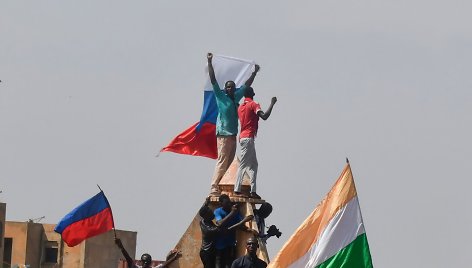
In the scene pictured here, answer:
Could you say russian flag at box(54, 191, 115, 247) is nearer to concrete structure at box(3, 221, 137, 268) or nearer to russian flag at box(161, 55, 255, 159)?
russian flag at box(161, 55, 255, 159)

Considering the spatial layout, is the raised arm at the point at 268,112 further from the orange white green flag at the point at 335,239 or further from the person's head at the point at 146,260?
the orange white green flag at the point at 335,239

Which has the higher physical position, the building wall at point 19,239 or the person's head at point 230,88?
the building wall at point 19,239

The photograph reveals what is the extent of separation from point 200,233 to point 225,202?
1.83 m

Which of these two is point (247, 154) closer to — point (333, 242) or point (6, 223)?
point (333, 242)

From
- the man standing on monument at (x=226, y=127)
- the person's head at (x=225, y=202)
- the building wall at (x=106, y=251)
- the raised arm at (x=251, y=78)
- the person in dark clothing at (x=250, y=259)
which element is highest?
the building wall at (x=106, y=251)

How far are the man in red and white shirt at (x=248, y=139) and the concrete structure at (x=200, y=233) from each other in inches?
9.9

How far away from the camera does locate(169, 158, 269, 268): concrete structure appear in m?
32.2

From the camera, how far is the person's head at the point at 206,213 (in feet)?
104

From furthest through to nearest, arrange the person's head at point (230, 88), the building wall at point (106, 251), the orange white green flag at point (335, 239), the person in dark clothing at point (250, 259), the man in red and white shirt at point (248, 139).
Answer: the building wall at point (106, 251) < the person's head at point (230, 88) < the man in red and white shirt at point (248, 139) < the person in dark clothing at point (250, 259) < the orange white green flag at point (335, 239)

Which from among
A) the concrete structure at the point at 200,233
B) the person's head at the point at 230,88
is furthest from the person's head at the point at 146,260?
the person's head at the point at 230,88

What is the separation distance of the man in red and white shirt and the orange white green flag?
477cm

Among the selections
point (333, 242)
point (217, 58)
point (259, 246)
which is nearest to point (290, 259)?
point (333, 242)

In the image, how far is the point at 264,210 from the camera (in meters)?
32.4

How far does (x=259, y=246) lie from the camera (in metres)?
31.8
